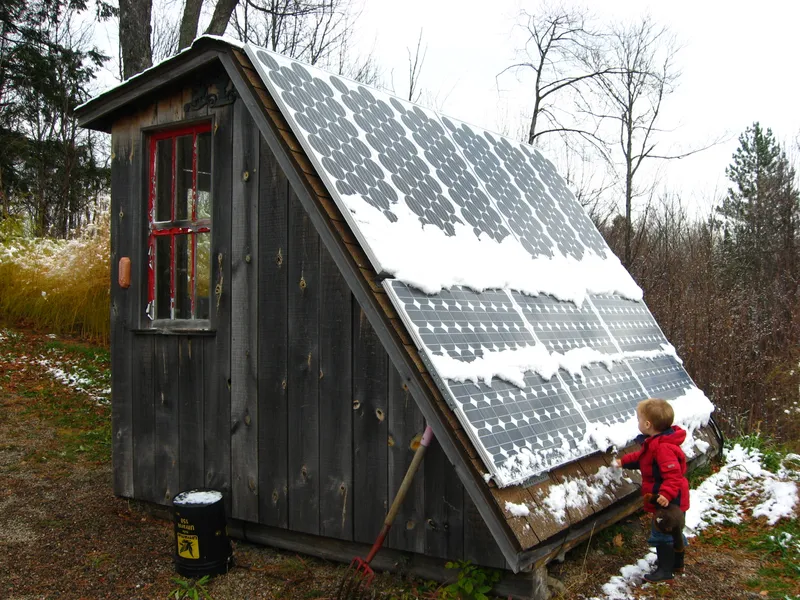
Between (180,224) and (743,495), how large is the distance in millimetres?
5606

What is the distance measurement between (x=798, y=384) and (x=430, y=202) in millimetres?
8026

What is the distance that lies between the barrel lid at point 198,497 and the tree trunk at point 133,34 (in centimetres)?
795

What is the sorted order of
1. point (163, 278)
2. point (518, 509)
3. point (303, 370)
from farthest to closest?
point (163, 278), point (303, 370), point (518, 509)

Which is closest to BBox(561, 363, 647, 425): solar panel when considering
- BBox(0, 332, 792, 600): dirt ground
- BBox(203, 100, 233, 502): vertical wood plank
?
BBox(0, 332, 792, 600): dirt ground

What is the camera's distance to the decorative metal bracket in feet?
17.7

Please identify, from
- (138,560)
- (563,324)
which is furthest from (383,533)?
(563,324)

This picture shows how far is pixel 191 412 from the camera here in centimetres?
562

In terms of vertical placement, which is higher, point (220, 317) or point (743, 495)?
point (220, 317)

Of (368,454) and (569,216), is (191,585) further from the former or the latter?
(569,216)

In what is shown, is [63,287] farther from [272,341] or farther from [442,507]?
[442,507]

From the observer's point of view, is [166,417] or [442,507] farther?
[166,417]

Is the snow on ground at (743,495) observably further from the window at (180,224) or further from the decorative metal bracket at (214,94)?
the decorative metal bracket at (214,94)

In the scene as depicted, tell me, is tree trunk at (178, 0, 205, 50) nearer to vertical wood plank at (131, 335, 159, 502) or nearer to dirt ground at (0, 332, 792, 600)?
dirt ground at (0, 332, 792, 600)

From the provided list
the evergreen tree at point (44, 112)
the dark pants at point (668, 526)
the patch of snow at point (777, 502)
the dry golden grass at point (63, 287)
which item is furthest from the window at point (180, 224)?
the evergreen tree at point (44, 112)
